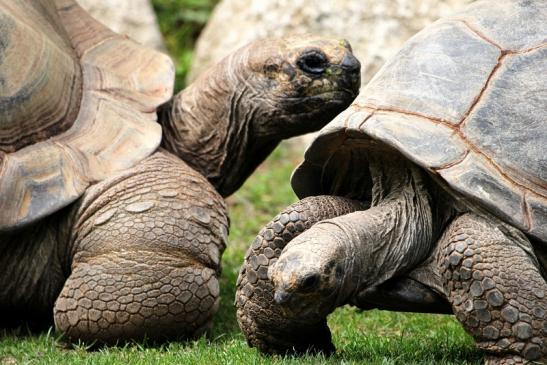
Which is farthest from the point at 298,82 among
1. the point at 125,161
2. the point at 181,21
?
the point at 181,21

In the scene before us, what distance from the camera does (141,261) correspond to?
5.43 m

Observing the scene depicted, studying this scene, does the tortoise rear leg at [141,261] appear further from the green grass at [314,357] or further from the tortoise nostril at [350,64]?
the tortoise nostril at [350,64]

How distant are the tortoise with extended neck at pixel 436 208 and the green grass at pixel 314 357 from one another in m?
0.20

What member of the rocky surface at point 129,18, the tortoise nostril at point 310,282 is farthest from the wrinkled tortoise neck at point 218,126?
the rocky surface at point 129,18

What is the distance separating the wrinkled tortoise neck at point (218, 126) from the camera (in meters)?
6.24

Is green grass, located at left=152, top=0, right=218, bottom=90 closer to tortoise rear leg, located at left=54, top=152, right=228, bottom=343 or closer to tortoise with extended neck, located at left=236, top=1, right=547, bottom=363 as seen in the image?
tortoise rear leg, located at left=54, top=152, right=228, bottom=343

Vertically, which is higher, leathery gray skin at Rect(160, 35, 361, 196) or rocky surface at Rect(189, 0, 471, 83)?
leathery gray skin at Rect(160, 35, 361, 196)

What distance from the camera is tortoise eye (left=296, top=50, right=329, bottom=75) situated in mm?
5902

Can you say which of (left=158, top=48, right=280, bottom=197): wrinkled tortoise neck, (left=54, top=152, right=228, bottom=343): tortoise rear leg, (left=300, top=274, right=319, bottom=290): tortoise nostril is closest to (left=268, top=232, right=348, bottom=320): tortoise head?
(left=300, top=274, right=319, bottom=290): tortoise nostril

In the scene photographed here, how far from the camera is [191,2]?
12.8 metres

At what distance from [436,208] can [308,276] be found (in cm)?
86

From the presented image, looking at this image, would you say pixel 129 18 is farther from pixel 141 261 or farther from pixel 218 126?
pixel 141 261

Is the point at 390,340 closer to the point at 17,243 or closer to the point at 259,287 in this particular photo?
the point at 259,287

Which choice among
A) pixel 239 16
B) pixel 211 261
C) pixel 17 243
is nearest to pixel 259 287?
pixel 211 261
